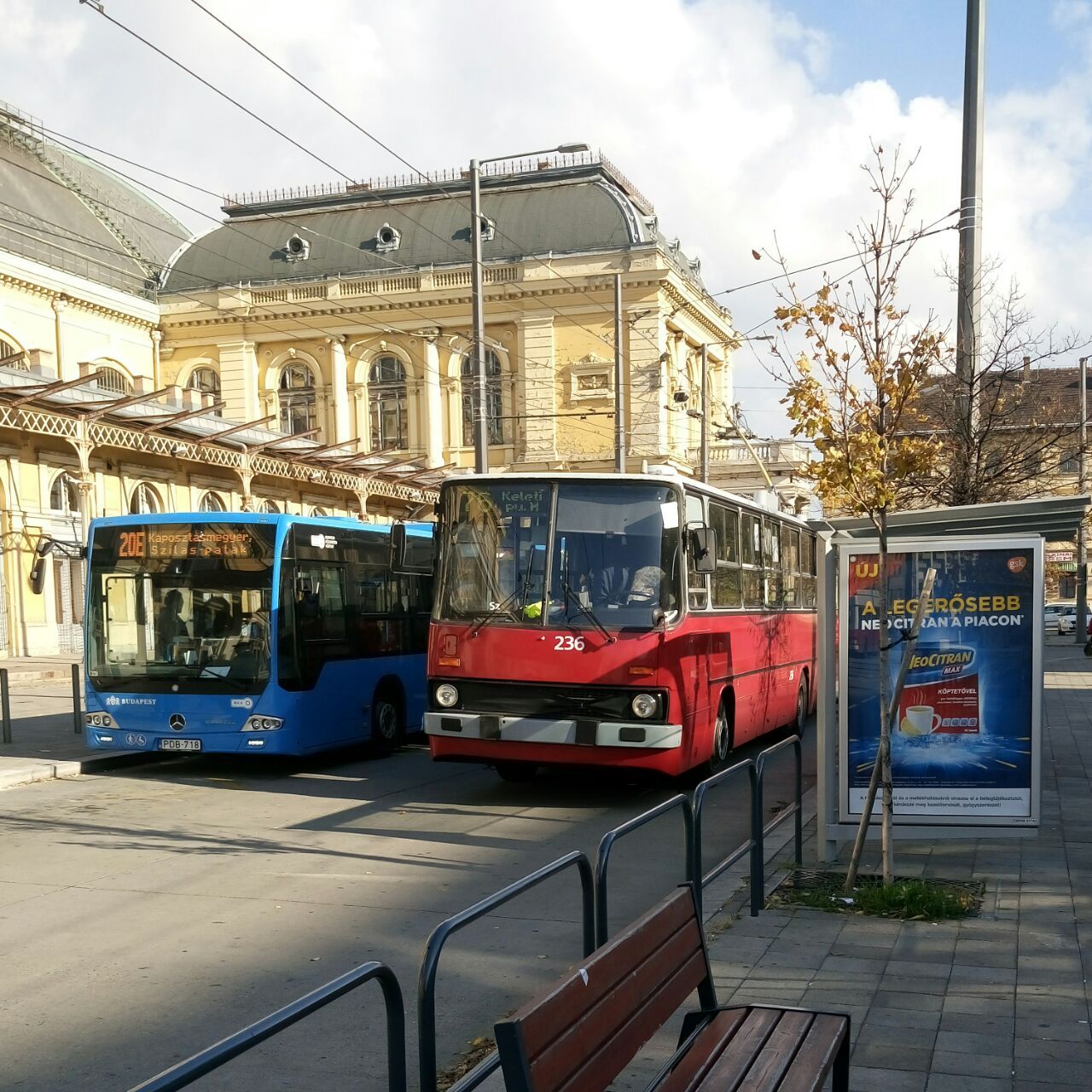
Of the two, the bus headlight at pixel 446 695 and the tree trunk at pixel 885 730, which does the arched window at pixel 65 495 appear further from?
the tree trunk at pixel 885 730

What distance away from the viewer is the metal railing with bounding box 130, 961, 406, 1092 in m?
2.67

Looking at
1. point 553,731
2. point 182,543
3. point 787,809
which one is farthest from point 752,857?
point 182,543

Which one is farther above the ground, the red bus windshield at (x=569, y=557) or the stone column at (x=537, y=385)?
the stone column at (x=537, y=385)

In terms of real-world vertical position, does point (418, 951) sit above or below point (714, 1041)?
below

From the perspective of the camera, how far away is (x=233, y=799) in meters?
13.3

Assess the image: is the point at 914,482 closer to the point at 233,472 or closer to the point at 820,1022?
the point at 820,1022

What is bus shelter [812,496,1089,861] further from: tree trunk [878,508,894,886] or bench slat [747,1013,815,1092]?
bench slat [747,1013,815,1092]

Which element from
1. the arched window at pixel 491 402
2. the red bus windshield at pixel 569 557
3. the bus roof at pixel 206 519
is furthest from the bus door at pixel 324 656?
the arched window at pixel 491 402

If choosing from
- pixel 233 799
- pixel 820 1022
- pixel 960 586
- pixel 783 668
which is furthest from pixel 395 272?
pixel 820 1022

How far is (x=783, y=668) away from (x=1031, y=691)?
9.47 meters

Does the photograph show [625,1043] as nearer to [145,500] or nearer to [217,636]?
[217,636]

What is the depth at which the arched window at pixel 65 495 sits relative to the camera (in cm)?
3438

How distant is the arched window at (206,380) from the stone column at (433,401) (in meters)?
9.66

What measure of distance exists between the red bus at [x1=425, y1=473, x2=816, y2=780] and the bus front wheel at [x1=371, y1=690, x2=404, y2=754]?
4059 mm
